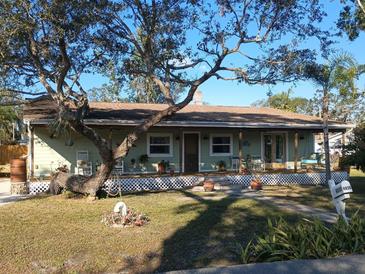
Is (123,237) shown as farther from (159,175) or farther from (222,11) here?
(159,175)

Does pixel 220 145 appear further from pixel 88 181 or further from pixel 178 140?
pixel 88 181

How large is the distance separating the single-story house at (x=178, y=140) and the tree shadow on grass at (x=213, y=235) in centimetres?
781

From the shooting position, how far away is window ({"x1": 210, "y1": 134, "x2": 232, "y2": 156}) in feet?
76.9

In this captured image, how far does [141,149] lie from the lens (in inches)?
857

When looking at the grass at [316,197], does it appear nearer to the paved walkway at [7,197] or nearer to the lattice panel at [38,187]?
Answer: the lattice panel at [38,187]

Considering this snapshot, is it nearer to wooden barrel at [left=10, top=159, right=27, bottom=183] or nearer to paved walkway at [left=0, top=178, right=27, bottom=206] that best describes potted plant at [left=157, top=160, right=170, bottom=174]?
wooden barrel at [left=10, top=159, right=27, bottom=183]

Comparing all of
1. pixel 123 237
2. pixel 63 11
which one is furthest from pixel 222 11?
pixel 123 237

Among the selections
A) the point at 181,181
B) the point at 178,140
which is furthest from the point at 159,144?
the point at 181,181

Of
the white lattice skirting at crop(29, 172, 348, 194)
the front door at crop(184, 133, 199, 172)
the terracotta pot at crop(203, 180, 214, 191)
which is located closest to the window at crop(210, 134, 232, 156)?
the front door at crop(184, 133, 199, 172)

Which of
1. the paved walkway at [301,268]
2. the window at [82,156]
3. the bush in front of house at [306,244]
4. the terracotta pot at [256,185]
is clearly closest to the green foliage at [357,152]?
the terracotta pot at [256,185]

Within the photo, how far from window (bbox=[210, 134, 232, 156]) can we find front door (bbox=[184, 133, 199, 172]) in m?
0.80

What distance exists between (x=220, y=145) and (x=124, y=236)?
14.9 meters

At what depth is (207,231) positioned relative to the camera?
9.67 meters

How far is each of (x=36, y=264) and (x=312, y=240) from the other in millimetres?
4385
